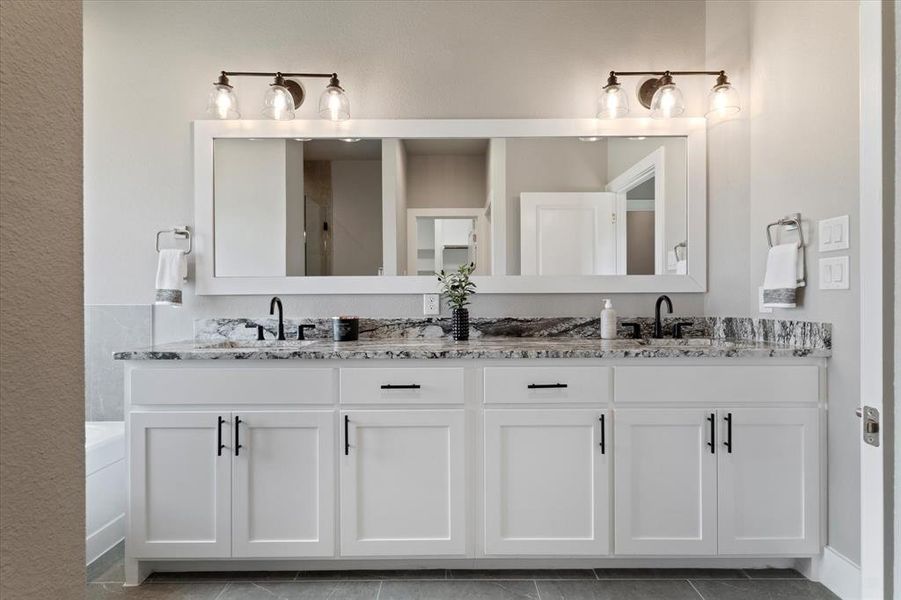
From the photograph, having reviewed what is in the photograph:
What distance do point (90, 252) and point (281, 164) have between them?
1018 millimetres

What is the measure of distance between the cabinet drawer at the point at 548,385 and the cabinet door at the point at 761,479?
47cm

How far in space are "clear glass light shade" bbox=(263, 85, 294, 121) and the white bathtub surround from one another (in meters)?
1.61

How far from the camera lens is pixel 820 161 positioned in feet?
5.90

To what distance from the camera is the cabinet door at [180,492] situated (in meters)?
1.78

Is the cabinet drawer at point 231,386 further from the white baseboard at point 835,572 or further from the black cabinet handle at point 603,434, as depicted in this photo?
the white baseboard at point 835,572

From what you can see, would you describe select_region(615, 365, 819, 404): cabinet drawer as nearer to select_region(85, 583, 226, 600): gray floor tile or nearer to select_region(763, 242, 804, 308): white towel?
select_region(763, 242, 804, 308): white towel

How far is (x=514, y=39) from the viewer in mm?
2395

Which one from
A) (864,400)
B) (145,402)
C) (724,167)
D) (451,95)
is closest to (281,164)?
(451,95)

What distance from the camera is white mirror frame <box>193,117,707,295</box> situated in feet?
7.75

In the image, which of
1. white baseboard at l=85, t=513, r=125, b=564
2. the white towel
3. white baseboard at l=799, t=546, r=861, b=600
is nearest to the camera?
white baseboard at l=799, t=546, r=861, b=600

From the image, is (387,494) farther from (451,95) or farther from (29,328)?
(451,95)

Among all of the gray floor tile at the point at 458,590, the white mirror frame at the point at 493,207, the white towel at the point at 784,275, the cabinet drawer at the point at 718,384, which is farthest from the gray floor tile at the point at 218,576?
the white towel at the point at 784,275

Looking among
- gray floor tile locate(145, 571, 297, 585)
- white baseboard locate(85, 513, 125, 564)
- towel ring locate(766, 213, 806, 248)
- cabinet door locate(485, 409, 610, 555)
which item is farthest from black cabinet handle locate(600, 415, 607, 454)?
white baseboard locate(85, 513, 125, 564)

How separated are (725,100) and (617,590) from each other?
2.16 m
